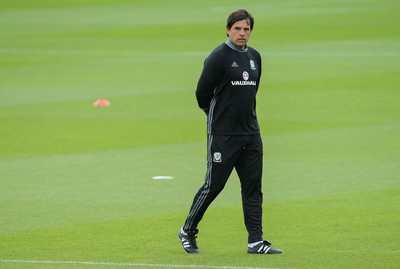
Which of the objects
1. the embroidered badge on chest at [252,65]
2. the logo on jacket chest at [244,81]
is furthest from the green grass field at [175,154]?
the embroidered badge on chest at [252,65]

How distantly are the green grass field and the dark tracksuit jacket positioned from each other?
595mm

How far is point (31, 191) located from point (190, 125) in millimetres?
7204

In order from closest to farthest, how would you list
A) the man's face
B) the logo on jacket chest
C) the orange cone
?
the man's face, the logo on jacket chest, the orange cone

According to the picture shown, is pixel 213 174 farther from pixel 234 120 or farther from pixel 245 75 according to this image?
pixel 245 75

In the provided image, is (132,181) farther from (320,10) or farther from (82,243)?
(320,10)

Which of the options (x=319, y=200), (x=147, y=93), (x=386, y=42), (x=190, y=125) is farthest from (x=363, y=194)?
(x=386, y=42)

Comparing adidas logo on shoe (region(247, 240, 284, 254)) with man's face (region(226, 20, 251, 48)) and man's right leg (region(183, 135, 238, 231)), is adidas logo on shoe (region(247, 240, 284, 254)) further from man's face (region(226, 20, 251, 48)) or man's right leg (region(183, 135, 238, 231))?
man's face (region(226, 20, 251, 48))

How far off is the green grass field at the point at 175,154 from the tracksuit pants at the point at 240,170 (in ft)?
1.40

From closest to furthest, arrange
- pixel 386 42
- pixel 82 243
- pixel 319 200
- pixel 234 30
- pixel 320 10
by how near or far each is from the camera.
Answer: pixel 234 30 < pixel 82 243 < pixel 319 200 < pixel 386 42 < pixel 320 10

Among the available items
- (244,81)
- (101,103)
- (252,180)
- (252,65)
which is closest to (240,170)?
(252,180)

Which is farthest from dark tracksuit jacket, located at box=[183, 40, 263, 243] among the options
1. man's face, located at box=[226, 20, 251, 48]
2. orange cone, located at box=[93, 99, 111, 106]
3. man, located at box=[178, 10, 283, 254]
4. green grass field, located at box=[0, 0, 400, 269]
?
orange cone, located at box=[93, 99, 111, 106]

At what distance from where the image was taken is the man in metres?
11.2

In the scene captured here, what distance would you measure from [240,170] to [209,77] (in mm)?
982

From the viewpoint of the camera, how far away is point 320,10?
55469mm
